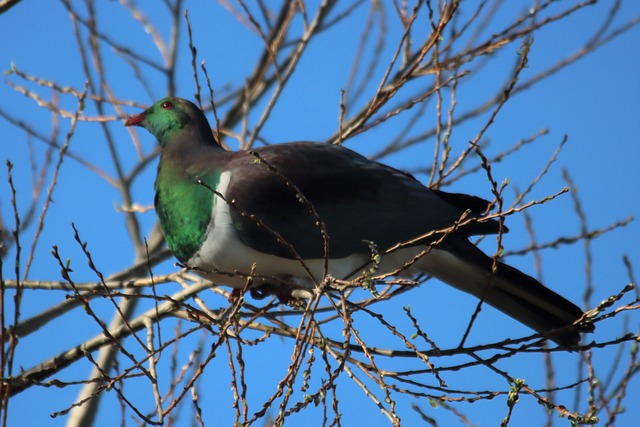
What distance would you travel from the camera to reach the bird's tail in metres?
3.21

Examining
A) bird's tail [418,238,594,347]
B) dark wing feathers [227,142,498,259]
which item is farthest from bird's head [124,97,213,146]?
bird's tail [418,238,594,347]

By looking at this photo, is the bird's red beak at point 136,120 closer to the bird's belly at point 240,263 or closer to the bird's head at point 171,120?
the bird's head at point 171,120

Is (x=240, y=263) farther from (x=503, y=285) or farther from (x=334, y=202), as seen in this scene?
(x=503, y=285)

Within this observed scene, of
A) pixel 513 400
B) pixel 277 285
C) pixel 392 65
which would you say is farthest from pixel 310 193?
pixel 513 400

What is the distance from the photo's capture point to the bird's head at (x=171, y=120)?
12.1 feet

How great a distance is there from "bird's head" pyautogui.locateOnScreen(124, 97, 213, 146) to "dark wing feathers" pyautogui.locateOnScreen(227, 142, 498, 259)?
377 mm

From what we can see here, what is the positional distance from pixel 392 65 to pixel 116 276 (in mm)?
1406

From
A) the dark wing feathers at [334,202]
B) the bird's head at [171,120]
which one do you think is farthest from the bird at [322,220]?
the bird's head at [171,120]

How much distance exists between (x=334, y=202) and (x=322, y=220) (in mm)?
95

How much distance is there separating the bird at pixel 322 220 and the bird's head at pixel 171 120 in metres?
0.17

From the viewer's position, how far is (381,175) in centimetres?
341

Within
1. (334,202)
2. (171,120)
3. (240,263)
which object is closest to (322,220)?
(334,202)

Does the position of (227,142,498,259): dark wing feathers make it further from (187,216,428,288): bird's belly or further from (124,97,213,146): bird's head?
(124,97,213,146): bird's head

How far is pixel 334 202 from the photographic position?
328cm
